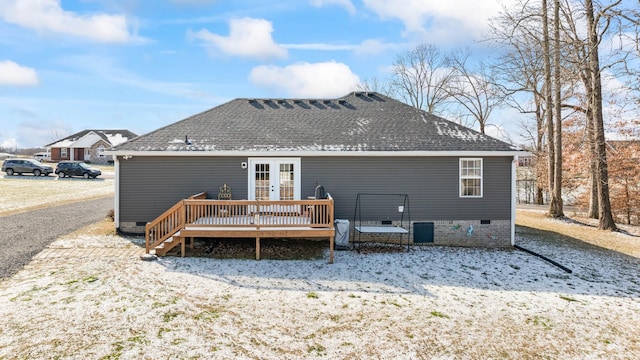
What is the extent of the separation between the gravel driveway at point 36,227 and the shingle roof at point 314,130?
11.7ft

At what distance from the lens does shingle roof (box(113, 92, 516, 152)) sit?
10414 millimetres

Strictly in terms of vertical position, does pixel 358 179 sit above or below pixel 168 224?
above

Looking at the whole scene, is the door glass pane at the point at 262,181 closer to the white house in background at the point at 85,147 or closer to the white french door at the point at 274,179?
the white french door at the point at 274,179

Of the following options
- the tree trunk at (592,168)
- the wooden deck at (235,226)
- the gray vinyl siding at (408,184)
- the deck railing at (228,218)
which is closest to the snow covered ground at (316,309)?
the wooden deck at (235,226)

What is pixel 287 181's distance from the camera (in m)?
10.5

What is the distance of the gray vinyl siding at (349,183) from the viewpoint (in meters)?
10.4

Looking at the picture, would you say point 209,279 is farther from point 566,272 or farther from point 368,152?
point 566,272

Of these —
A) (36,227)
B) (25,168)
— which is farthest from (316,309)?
(25,168)

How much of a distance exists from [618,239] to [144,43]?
21.0 m

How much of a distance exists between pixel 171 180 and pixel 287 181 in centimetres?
369

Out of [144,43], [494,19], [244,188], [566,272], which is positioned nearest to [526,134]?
[494,19]

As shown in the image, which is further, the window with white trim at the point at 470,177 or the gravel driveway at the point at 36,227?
the window with white trim at the point at 470,177

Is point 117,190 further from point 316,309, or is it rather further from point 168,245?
point 316,309

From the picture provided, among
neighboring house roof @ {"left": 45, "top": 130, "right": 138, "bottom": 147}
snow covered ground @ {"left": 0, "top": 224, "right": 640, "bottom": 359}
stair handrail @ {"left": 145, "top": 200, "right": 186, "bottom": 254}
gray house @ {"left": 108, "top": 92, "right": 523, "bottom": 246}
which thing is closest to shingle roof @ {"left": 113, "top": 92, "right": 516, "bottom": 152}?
gray house @ {"left": 108, "top": 92, "right": 523, "bottom": 246}
